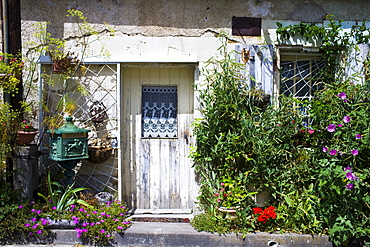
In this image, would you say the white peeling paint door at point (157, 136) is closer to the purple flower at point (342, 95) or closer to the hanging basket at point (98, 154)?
the hanging basket at point (98, 154)

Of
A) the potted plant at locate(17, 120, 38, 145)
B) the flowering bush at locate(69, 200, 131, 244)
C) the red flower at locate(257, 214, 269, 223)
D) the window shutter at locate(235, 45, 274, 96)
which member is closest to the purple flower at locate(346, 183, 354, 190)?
the red flower at locate(257, 214, 269, 223)

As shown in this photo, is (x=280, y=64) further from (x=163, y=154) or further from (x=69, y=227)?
(x=69, y=227)

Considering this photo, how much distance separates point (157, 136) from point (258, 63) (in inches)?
69.1

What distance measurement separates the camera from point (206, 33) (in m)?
4.14

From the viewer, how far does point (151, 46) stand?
412cm

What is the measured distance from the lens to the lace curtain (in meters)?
4.32

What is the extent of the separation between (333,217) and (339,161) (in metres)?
0.64

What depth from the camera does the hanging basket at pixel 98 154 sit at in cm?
397

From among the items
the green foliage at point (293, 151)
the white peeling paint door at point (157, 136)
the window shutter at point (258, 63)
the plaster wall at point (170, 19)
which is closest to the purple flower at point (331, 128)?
the green foliage at point (293, 151)

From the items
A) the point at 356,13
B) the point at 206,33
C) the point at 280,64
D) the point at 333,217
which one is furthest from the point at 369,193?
the point at 206,33

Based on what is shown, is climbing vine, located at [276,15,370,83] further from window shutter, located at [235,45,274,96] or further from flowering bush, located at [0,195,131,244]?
flowering bush, located at [0,195,131,244]

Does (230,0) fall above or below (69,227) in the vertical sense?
above

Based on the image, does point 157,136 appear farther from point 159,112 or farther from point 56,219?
point 56,219

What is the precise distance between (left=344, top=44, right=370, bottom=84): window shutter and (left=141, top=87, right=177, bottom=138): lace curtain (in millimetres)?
2425
